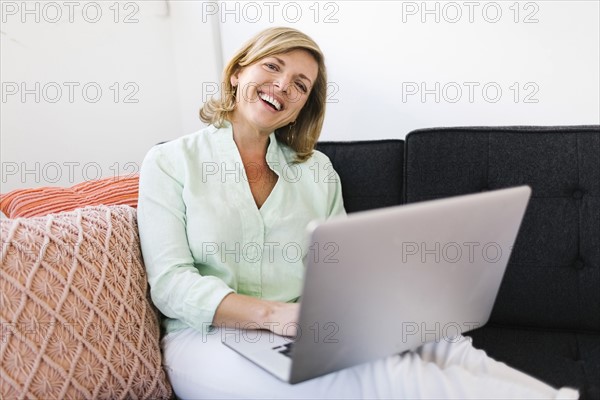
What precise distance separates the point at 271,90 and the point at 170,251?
1.44 ft

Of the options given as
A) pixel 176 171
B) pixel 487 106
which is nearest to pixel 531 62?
pixel 487 106

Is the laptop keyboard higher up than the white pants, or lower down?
higher up

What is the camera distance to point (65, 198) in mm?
1331

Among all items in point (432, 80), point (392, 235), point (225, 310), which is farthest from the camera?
point (432, 80)

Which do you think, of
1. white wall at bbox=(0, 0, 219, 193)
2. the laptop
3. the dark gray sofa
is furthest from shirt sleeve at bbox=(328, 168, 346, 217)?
white wall at bbox=(0, 0, 219, 193)

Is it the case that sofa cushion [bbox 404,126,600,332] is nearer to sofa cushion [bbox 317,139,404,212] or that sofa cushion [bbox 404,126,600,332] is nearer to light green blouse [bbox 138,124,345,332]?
sofa cushion [bbox 317,139,404,212]

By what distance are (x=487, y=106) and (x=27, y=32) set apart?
1314 mm

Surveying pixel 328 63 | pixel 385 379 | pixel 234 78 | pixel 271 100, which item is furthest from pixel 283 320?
pixel 328 63

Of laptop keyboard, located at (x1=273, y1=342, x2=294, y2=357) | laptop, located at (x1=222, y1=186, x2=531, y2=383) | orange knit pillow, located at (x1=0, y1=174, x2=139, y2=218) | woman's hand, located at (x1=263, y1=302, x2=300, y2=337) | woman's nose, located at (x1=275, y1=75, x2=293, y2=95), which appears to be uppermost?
woman's nose, located at (x1=275, y1=75, x2=293, y2=95)

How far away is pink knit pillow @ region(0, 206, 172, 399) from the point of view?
3.10 ft

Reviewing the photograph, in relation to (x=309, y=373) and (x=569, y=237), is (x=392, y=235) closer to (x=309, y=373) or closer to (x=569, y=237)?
(x=309, y=373)

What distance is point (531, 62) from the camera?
5.64 ft

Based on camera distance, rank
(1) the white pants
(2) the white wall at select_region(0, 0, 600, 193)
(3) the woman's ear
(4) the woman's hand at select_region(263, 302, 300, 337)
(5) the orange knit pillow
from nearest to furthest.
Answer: (1) the white pants, (4) the woman's hand at select_region(263, 302, 300, 337), (5) the orange knit pillow, (3) the woman's ear, (2) the white wall at select_region(0, 0, 600, 193)

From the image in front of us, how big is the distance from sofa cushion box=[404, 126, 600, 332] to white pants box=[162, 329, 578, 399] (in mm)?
399
